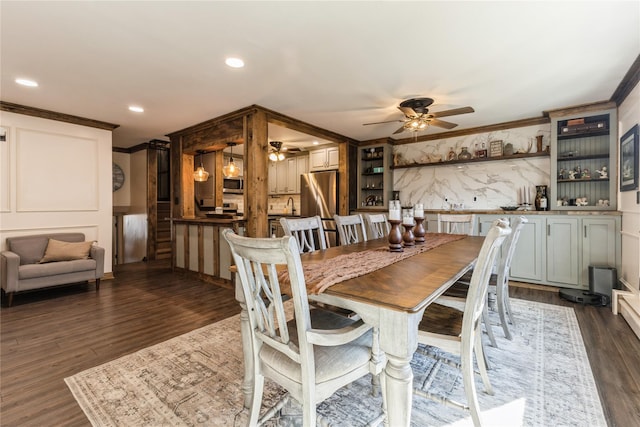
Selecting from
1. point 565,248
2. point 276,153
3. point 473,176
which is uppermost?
point 276,153

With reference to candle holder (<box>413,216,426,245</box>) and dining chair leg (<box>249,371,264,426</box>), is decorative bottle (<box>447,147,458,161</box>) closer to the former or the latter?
candle holder (<box>413,216,426,245</box>)

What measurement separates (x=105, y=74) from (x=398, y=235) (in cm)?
319

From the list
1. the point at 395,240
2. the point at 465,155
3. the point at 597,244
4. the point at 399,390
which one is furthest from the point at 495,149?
the point at 399,390

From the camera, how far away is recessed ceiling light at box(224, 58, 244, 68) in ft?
8.56

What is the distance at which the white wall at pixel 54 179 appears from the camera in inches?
153

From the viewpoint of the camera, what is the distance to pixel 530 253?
161 inches

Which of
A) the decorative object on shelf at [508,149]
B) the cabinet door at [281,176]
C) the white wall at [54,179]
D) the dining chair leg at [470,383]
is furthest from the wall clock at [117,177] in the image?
the decorative object on shelf at [508,149]

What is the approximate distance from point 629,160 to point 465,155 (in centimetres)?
212

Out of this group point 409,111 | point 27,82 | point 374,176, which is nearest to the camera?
point 27,82

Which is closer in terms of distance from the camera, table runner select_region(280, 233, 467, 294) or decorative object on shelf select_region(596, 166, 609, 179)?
table runner select_region(280, 233, 467, 294)

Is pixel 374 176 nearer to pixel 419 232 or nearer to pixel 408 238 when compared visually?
pixel 419 232

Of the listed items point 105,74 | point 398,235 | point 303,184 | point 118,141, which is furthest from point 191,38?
point 118,141

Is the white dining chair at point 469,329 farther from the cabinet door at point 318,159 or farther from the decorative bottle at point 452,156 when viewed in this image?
the cabinet door at point 318,159

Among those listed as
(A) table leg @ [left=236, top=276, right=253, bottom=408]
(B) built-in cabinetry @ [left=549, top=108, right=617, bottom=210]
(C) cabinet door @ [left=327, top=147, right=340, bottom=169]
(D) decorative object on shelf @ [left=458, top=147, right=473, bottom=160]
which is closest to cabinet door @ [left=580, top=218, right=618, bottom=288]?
(B) built-in cabinetry @ [left=549, top=108, right=617, bottom=210]
